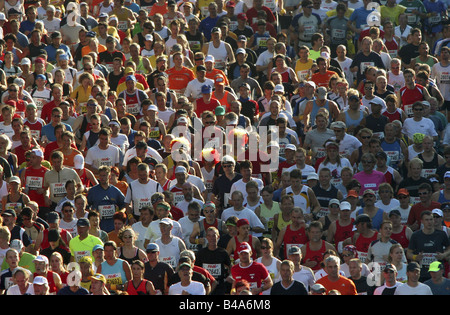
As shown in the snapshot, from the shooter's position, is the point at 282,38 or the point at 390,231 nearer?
the point at 390,231

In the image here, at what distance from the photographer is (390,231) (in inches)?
614

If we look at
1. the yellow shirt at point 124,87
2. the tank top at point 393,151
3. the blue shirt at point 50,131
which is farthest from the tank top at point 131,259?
the yellow shirt at point 124,87

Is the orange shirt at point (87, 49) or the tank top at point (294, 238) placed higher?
the orange shirt at point (87, 49)

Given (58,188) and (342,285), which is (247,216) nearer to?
(342,285)

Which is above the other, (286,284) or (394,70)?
(394,70)

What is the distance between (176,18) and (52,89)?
14.0 feet

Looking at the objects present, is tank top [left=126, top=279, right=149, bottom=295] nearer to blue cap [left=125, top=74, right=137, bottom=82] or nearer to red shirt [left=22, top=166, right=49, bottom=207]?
red shirt [left=22, top=166, right=49, bottom=207]

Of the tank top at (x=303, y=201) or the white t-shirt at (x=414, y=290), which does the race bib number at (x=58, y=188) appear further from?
the white t-shirt at (x=414, y=290)

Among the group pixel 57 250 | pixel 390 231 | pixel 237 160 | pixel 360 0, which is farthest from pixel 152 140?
pixel 360 0

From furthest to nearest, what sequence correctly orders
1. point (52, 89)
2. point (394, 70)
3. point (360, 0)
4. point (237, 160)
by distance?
point (360, 0) < point (394, 70) < point (52, 89) < point (237, 160)

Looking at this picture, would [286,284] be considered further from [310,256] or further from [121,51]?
[121,51]

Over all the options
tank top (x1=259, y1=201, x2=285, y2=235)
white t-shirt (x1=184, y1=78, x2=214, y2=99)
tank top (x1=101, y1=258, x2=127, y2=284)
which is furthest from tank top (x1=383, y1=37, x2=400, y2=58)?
tank top (x1=101, y1=258, x2=127, y2=284)

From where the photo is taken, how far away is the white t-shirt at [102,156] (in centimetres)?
1755

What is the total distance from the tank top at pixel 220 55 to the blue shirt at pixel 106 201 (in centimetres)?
536
